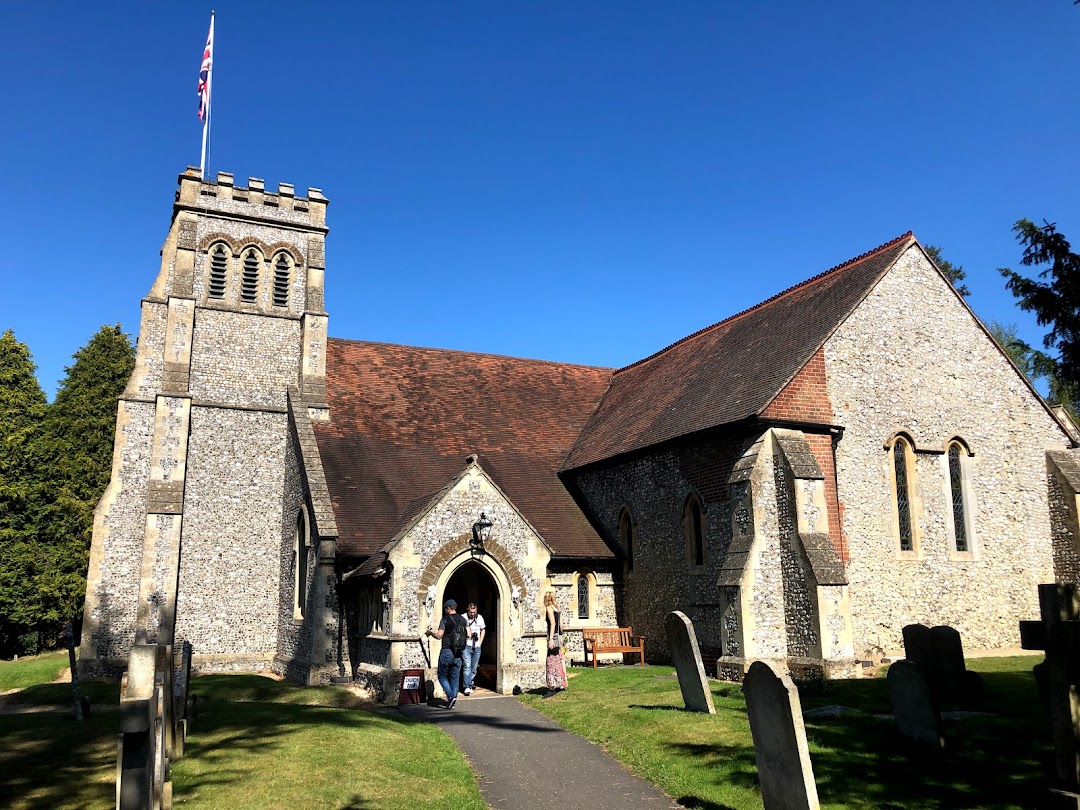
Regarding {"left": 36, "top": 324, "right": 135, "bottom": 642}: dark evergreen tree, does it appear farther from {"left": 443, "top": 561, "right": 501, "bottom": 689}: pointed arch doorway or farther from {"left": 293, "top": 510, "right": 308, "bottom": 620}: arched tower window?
{"left": 443, "top": 561, "right": 501, "bottom": 689}: pointed arch doorway

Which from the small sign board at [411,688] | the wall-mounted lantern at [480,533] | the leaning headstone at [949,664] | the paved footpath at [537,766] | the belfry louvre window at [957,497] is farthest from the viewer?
the belfry louvre window at [957,497]

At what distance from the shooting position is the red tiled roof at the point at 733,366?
1839 cm

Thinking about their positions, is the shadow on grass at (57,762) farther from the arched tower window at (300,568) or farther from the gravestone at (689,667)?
the arched tower window at (300,568)

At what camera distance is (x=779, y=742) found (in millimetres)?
7414

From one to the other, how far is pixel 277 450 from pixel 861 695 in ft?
56.0

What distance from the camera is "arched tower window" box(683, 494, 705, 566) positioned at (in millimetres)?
19156

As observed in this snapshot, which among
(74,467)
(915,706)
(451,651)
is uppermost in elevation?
(74,467)

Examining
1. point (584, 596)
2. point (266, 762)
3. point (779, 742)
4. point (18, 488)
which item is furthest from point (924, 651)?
point (18, 488)

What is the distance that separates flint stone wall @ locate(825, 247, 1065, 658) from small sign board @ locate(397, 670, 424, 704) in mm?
8736

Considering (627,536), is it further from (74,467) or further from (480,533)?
(74,467)

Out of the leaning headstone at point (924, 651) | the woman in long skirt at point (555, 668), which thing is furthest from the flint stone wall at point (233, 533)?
the leaning headstone at point (924, 651)

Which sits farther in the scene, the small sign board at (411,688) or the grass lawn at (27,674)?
the grass lawn at (27,674)

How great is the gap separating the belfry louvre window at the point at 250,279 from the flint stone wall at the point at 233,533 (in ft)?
12.8

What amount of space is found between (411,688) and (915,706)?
9.06m
